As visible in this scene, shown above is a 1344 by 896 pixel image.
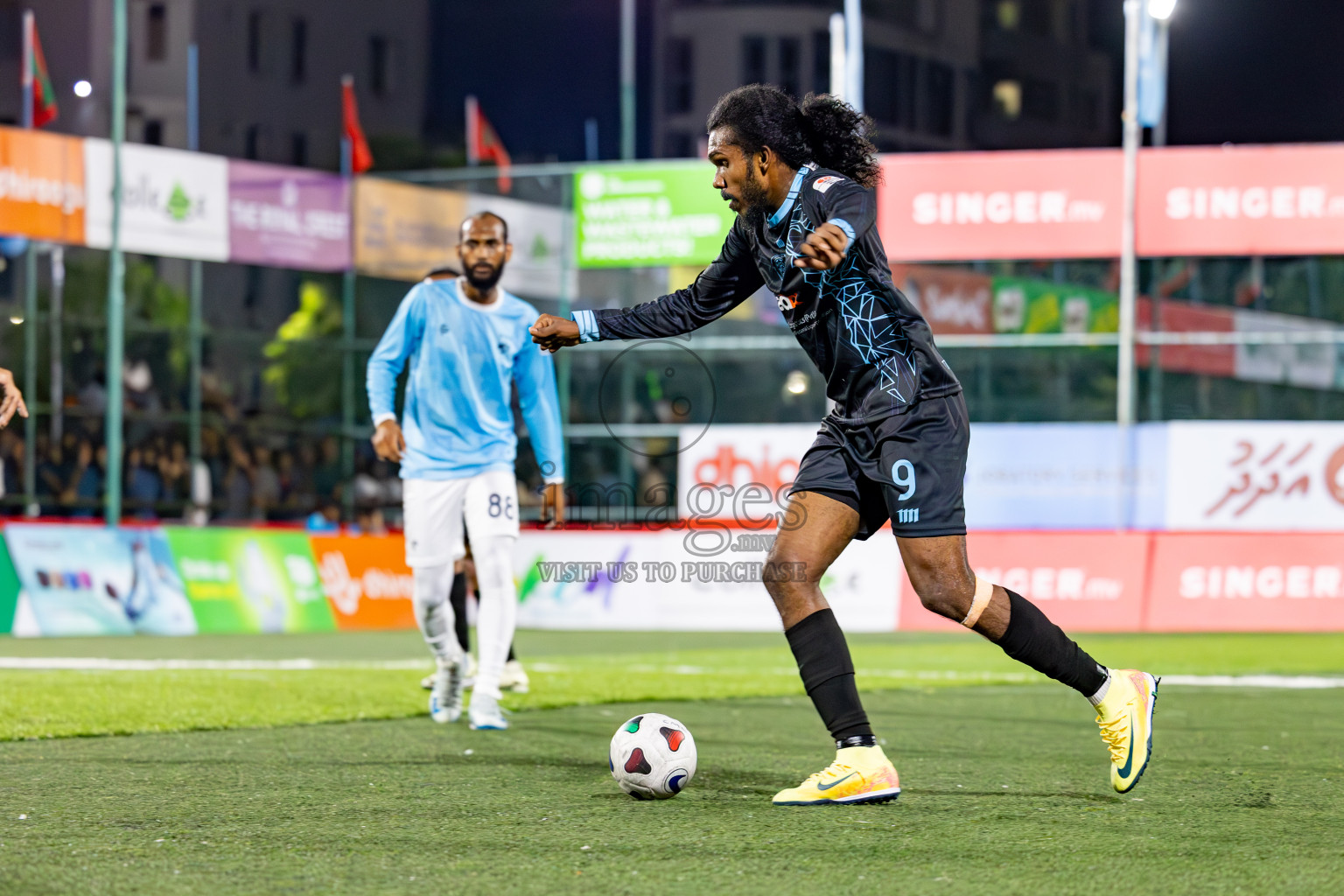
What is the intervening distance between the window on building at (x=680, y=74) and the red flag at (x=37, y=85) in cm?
3097

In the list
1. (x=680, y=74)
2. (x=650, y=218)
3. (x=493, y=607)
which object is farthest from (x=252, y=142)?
(x=493, y=607)

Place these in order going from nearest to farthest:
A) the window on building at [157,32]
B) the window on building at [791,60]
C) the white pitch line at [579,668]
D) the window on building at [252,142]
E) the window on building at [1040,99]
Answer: the white pitch line at [579,668] → the window on building at [157,32] → the window on building at [252,142] → the window on building at [791,60] → the window on building at [1040,99]

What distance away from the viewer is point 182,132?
43875mm

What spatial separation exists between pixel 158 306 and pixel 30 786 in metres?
22.6

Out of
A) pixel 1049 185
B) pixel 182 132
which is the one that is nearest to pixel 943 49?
pixel 182 132

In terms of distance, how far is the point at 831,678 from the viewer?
195 inches

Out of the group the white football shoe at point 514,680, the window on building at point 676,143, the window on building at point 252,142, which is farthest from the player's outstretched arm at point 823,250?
the window on building at point 676,143

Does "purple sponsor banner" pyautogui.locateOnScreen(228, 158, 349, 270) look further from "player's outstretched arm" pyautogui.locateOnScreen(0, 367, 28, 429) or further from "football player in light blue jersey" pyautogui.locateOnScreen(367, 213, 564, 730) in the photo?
"player's outstretched arm" pyautogui.locateOnScreen(0, 367, 28, 429)

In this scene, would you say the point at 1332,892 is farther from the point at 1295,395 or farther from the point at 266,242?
the point at 266,242

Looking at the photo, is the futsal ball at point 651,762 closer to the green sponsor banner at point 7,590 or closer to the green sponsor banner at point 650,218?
the green sponsor banner at point 7,590

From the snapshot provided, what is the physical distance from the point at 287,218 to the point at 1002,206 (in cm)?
1093

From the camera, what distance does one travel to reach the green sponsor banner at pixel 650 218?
2502 cm

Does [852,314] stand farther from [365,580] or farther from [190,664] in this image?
[365,580]

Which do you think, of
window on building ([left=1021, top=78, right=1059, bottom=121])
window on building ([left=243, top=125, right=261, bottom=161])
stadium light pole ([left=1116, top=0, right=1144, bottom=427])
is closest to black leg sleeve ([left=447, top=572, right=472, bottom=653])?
stadium light pole ([left=1116, top=0, right=1144, bottom=427])
